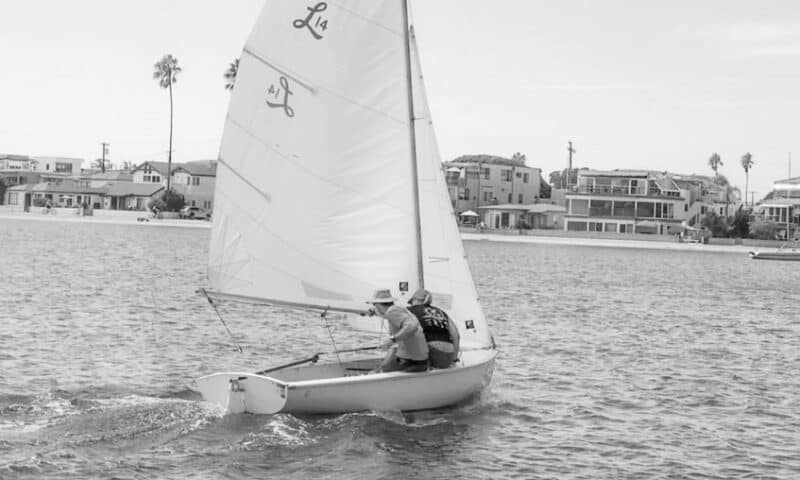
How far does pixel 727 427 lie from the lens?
2120 cm

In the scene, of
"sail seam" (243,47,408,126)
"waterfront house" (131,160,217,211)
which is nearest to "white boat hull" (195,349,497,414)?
"sail seam" (243,47,408,126)

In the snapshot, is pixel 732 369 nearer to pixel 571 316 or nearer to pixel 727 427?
pixel 727 427

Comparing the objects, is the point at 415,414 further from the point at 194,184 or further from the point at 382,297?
the point at 194,184

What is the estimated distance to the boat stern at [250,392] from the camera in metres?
17.6

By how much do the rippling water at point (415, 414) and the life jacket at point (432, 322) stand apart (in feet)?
4.89

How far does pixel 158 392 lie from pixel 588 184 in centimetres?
13014

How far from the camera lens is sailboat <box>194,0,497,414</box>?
742 inches

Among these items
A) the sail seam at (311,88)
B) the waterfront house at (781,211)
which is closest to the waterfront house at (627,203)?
the waterfront house at (781,211)

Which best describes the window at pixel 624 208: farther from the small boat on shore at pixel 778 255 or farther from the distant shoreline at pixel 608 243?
the small boat on shore at pixel 778 255

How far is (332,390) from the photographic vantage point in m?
18.1

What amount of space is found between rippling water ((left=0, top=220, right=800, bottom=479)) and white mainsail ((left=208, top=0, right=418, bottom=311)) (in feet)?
8.13

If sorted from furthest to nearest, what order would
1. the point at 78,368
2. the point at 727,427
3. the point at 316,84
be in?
the point at 78,368 → the point at 727,427 → the point at 316,84

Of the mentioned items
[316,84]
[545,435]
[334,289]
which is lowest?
[545,435]

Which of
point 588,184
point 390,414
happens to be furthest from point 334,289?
point 588,184
